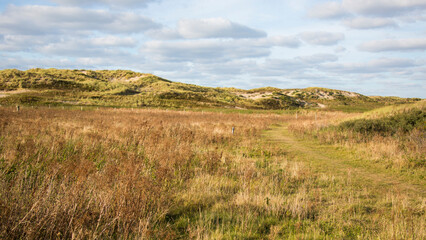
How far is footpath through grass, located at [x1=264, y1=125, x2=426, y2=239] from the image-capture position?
4789mm

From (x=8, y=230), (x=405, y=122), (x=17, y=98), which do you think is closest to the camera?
(x=8, y=230)

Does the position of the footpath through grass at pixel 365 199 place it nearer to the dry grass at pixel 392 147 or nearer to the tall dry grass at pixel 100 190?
the dry grass at pixel 392 147

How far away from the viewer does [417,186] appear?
27.1 feet

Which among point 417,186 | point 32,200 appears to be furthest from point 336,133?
point 32,200

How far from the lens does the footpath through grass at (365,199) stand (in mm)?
4789

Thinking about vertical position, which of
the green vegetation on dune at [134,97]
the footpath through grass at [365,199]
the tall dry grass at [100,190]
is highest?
the green vegetation on dune at [134,97]

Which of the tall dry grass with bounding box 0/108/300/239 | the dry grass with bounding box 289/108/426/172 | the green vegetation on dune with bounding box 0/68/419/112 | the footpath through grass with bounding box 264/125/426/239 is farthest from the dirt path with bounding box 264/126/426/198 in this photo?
the green vegetation on dune with bounding box 0/68/419/112

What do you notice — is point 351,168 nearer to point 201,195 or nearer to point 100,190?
point 201,195

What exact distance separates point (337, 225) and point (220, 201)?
2.41 m

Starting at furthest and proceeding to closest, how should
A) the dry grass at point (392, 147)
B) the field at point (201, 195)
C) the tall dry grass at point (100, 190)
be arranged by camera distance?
the dry grass at point (392, 147) < the field at point (201, 195) < the tall dry grass at point (100, 190)

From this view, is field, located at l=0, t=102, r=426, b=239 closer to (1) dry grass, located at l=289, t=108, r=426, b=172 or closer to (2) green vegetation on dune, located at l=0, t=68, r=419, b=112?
(1) dry grass, located at l=289, t=108, r=426, b=172

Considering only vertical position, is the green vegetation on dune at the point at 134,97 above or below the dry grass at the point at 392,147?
above

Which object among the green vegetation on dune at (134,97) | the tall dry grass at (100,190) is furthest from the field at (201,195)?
the green vegetation on dune at (134,97)

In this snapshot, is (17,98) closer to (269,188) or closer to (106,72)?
(269,188)
